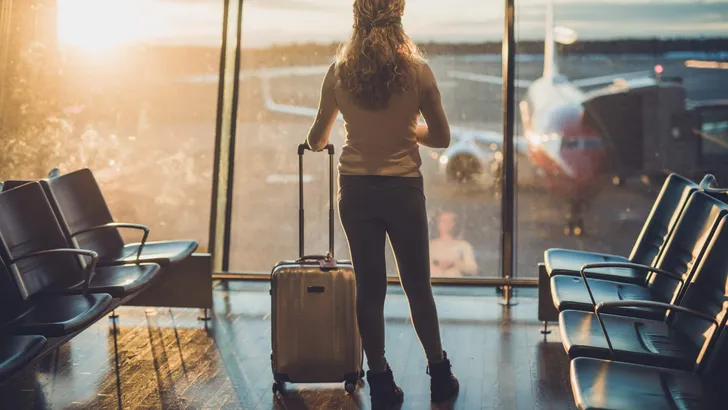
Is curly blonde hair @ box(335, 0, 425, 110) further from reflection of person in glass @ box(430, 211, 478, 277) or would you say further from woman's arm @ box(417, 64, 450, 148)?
reflection of person in glass @ box(430, 211, 478, 277)

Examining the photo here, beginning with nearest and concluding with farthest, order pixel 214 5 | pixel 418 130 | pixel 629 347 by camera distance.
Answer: pixel 629 347 < pixel 418 130 < pixel 214 5

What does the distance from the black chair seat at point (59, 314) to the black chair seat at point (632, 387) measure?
194 centimetres

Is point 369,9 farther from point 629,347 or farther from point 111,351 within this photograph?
point 111,351

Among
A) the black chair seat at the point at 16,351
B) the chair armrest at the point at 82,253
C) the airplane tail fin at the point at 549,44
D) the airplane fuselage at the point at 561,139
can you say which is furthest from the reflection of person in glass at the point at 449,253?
the black chair seat at the point at 16,351

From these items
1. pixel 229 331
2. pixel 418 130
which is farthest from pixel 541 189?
pixel 418 130

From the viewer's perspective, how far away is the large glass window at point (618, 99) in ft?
20.5

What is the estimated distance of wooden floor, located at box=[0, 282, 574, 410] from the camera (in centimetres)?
400

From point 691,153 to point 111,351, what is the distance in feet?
13.1

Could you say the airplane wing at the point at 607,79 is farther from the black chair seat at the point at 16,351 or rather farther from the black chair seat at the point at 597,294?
the black chair seat at the point at 16,351

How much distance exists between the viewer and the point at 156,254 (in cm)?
517

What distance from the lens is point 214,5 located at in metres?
6.45

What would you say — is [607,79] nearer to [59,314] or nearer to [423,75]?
[423,75]

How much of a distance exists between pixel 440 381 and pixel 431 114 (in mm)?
1153

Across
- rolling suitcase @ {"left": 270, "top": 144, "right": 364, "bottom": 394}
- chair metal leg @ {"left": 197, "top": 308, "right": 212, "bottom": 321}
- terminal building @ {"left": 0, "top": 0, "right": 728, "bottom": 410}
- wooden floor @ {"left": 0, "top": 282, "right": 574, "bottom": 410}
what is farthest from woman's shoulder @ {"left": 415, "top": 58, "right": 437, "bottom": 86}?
chair metal leg @ {"left": 197, "top": 308, "right": 212, "bottom": 321}
